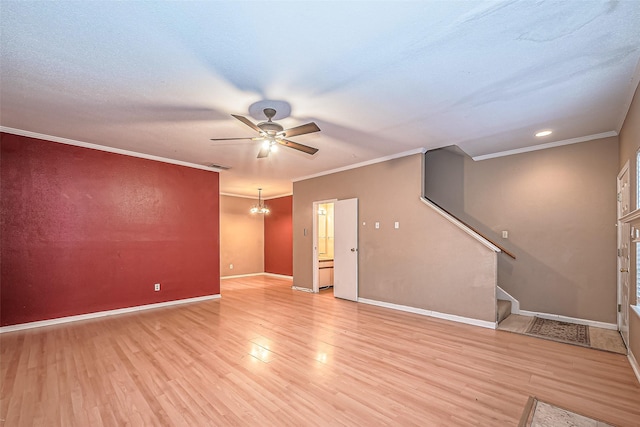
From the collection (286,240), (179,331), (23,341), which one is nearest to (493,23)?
(179,331)

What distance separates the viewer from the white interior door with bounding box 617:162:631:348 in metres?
3.20

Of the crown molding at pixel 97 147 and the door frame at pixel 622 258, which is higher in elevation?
the crown molding at pixel 97 147

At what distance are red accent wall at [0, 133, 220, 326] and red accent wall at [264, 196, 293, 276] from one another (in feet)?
10.3

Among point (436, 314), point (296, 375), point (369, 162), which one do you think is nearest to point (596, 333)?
point (436, 314)

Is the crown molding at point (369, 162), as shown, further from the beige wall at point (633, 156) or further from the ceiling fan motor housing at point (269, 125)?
the ceiling fan motor housing at point (269, 125)

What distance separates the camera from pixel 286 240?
8.95 m

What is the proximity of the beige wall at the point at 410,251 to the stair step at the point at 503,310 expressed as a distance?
27 centimetres

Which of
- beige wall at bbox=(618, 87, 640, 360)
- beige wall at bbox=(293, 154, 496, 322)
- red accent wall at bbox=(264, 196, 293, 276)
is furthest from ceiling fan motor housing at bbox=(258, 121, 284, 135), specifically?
red accent wall at bbox=(264, 196, 293, 276)

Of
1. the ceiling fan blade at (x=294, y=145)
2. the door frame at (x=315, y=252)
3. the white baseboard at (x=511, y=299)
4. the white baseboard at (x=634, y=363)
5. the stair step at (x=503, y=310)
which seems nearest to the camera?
the white baseboard at (x=634, y=363)

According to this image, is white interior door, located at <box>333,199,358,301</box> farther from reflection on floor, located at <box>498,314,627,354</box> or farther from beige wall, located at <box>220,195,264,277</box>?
beige wall, located at <box>220,195,264,277</box>

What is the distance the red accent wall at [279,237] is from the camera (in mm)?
8883

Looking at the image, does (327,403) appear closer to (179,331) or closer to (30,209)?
(179,331)

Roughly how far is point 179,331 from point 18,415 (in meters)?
1.83

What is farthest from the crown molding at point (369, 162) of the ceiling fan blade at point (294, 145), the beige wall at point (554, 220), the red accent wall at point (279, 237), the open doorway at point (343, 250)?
the red accent wall at point (279, 237)
